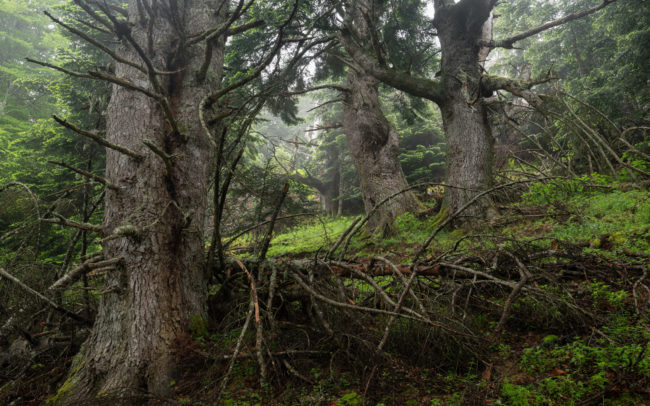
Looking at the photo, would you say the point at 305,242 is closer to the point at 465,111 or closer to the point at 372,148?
the point at 372,148

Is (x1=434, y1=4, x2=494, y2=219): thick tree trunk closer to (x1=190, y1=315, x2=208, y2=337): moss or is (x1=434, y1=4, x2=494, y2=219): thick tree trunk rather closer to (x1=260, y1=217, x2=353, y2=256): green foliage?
(x1=260, y1=217, x2=353, y2=256): green foliage

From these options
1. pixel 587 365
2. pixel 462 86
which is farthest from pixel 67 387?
pixel 462 86

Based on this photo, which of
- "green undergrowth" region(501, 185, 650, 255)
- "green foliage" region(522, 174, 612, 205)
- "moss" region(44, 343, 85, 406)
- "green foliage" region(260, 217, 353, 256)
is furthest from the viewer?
"green foliage" region(522, 174, 612, 205)

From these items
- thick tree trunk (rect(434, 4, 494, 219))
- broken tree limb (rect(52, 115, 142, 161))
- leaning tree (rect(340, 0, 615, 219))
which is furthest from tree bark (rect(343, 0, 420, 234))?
broken tree limb (rect(52, 115, 142, 161))

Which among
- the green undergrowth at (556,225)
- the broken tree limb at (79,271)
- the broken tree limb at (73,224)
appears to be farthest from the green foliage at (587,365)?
the broken tree limb at (73,224)

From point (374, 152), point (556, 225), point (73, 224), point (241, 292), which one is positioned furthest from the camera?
point (374, 152)

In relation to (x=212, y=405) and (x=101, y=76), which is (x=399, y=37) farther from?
(x=212, y=405)

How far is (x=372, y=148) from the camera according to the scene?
8.33 meters

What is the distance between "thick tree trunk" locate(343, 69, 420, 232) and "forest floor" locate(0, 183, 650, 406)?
191 inches

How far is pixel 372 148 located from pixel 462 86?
271cm

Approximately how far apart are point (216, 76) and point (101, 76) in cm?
162

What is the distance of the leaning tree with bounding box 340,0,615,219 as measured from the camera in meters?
6.13

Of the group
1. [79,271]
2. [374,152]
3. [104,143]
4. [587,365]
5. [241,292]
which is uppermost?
[374,152]

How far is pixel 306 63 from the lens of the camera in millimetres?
8766
